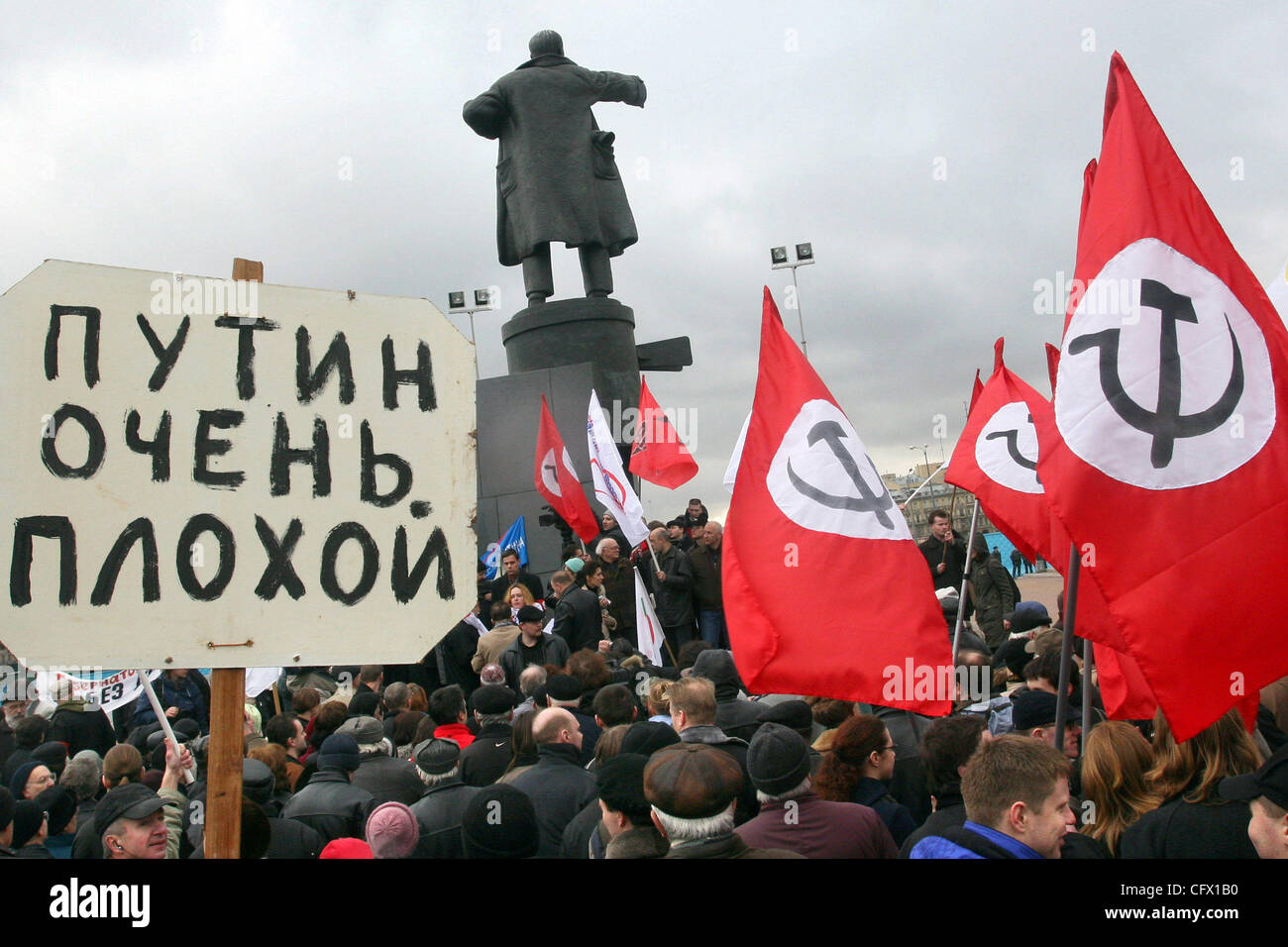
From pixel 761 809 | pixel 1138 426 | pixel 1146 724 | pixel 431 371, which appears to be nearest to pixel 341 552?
pixel 431 371

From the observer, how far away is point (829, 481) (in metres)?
4.52

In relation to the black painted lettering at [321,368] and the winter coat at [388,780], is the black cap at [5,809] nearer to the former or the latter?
the winter coat at [388,780]

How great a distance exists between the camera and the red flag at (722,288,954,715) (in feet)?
13.4

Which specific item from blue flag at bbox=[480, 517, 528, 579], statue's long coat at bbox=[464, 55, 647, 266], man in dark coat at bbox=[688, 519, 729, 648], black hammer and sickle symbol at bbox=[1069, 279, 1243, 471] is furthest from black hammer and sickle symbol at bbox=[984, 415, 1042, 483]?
statue's long coat at bbox=[464, 55, 647, 266]

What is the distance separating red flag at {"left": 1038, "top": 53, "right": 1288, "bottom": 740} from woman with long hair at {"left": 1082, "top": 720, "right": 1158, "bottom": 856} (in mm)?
544

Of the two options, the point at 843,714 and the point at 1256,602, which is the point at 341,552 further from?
the point at 843,714

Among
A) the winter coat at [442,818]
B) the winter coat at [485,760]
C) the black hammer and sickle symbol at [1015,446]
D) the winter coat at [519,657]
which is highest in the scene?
the black hammer and sickle symbol at [1015,446]

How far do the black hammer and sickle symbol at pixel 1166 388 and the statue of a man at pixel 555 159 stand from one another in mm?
12204

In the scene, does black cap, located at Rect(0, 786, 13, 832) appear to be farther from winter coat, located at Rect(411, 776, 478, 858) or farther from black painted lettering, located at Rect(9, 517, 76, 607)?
black painted lettering, located at Rect(9, 517, 76, 607)

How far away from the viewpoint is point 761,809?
354 cm

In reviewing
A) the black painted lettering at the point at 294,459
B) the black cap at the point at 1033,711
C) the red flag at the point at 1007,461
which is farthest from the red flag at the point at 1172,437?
the black painted lettering at the point at 294,459

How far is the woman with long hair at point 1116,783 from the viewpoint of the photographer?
343cm
